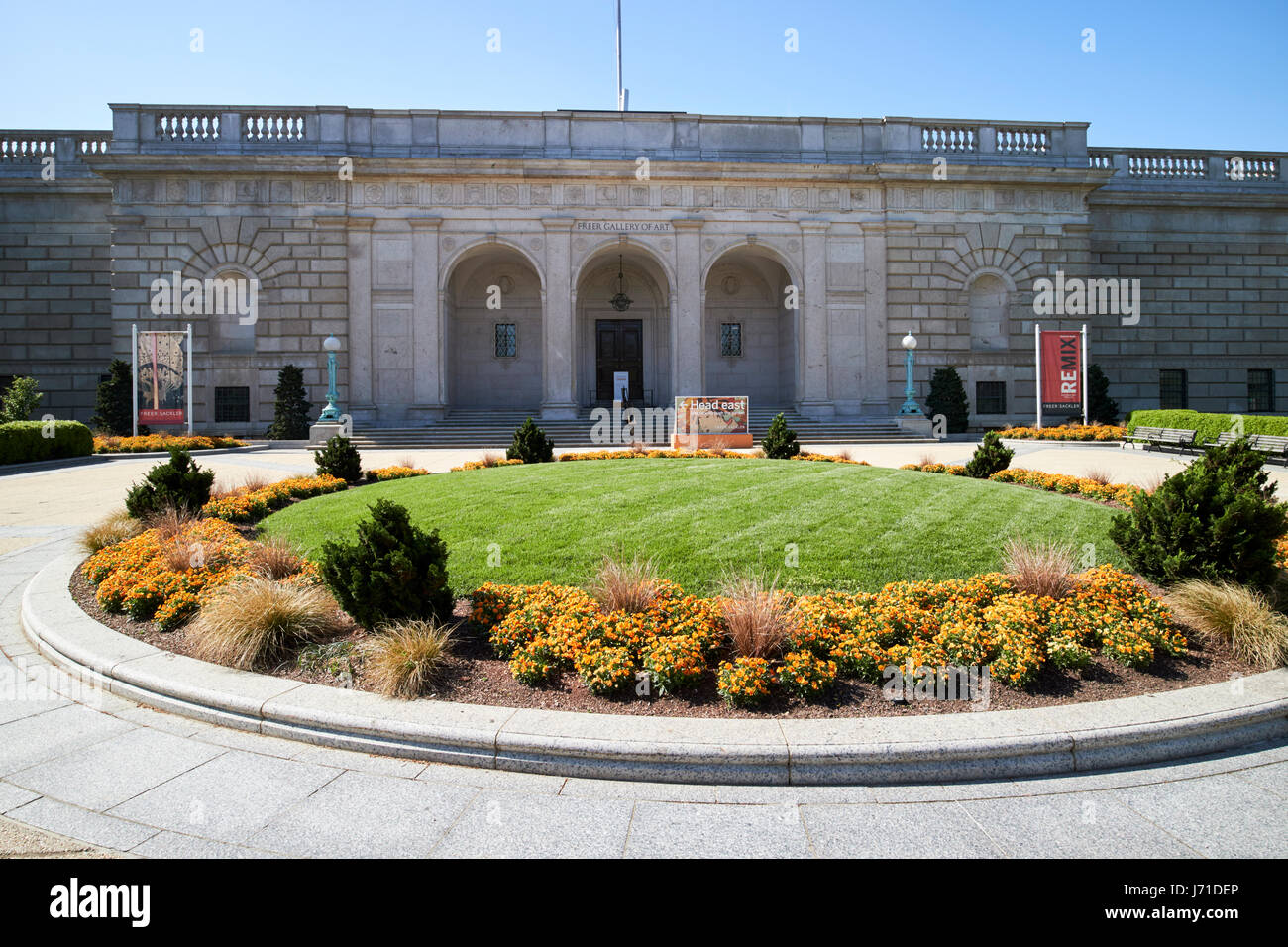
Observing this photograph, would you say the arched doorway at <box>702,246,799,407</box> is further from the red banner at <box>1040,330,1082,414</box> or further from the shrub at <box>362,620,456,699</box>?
the shrub at <box>362,620,456,699</box>

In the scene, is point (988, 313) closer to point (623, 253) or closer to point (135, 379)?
point (623, 253)

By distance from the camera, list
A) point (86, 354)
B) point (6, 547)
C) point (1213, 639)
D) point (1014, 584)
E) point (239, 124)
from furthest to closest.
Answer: point (86, 354)
point (239, 124)
point (6, 547)
point (1014, 584)
point (1213, 639)

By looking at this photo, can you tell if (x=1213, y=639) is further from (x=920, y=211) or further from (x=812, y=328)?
(x=920, y=211)

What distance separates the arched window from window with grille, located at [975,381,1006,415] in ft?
6.00

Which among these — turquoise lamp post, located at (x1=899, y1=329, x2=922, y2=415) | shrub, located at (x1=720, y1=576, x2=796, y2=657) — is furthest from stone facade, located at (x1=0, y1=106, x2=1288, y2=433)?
shrub, located at (x1=720, y1=576, x2=796, y2=657)

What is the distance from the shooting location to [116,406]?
92.8 feet

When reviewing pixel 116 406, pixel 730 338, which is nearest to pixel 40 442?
pixel 116 406

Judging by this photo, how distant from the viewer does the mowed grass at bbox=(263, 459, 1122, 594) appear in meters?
7.71

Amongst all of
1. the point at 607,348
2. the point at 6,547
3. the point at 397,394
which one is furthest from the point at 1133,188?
the point at 6,547

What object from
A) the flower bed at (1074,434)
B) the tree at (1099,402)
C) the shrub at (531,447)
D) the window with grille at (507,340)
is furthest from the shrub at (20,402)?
→ the tree at (1099,402)

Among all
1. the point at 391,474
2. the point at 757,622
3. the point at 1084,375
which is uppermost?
the point at 1084,375

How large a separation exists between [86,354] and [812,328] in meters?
32.6

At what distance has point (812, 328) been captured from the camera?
105 feet

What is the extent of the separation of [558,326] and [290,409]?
37.1 feet
